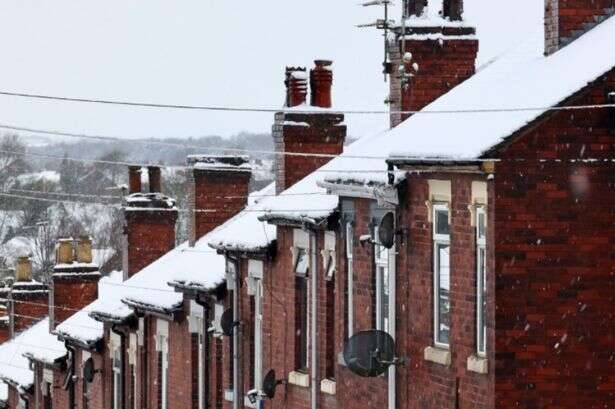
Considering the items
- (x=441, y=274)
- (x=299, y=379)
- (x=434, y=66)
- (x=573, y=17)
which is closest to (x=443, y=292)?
→ (x=441, y=274)

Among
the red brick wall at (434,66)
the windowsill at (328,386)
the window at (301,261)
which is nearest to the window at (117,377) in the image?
the window at (301,261)

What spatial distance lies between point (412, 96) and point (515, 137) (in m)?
6.17

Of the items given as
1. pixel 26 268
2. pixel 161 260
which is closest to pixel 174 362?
pixel 161 260

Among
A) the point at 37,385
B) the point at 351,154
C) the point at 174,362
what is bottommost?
the point at 37,385

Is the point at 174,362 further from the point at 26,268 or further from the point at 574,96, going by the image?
the point at 26,268

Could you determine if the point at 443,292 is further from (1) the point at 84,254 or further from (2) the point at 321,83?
(1) the point at 84,254

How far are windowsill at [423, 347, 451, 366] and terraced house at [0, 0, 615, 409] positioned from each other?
0.07ft

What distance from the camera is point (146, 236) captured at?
1654 inches

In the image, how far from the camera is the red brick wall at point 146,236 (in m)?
42.0

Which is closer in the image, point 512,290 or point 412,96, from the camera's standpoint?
point 512,290

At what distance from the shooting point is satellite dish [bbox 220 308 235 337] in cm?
2961

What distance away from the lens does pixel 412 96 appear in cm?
2384

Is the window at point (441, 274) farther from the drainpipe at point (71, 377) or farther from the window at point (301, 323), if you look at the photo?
the drainpipe at point (71, 377)

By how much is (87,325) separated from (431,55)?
69.5ft
